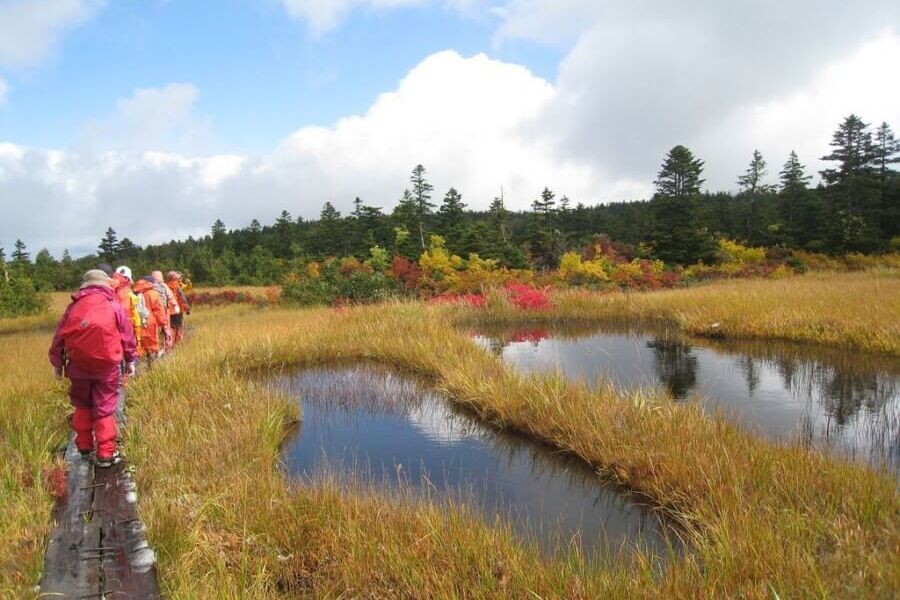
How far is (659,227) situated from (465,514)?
35288 mm

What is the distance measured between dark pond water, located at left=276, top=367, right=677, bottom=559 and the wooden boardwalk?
5.07 ft

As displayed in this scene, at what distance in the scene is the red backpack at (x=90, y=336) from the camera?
452 cm

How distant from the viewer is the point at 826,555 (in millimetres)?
2797

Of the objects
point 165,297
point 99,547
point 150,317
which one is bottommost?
point 99,547

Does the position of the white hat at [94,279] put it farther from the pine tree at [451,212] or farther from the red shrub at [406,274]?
the pine tree at [451,212]

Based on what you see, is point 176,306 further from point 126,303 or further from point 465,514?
point 465,514

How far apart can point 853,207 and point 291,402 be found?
134 feet

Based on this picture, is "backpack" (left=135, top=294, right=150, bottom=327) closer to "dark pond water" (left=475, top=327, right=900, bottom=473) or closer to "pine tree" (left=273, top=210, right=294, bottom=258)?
"dark pond water" (left=475, top=327, right=900, bottom=473)

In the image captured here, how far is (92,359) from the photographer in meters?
4.53

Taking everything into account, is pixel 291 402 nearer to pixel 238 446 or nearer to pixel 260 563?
pixel 238 446

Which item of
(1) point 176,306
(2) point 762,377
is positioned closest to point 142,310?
(1) point 176,306

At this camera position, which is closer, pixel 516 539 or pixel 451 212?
pixel 516 539

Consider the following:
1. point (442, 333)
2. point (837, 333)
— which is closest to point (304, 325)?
point (442, 333)

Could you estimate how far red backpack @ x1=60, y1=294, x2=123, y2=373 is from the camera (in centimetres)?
452
